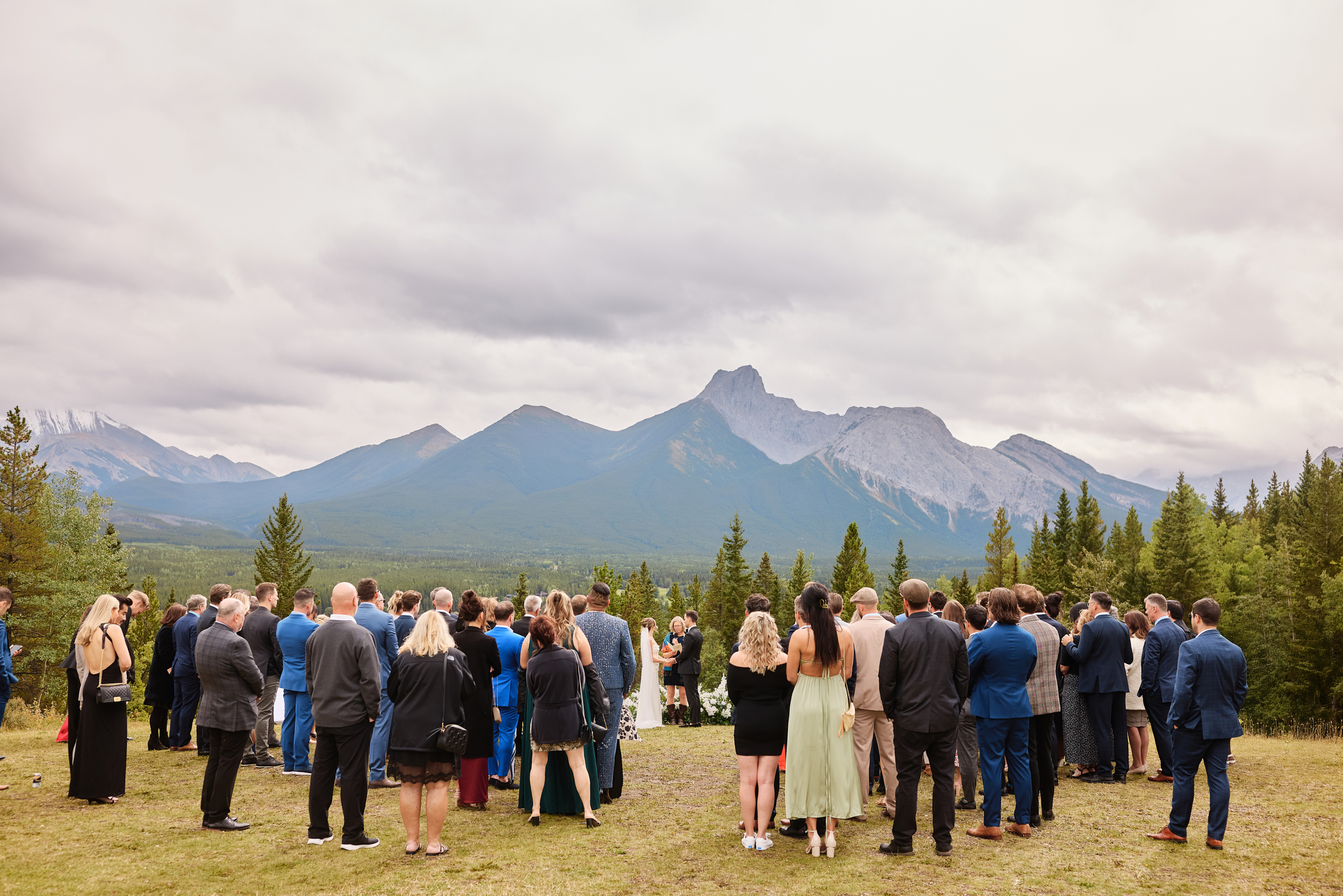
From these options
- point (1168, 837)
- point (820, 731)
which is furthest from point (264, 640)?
point (1168, 837)

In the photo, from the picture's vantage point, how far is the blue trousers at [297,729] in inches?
373

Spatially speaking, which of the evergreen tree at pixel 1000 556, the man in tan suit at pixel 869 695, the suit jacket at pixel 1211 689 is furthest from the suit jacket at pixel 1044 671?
the evergreen tree at pixel 1000 556

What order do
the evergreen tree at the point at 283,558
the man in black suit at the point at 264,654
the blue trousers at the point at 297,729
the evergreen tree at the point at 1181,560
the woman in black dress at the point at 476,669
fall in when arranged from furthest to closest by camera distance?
the evergreen tree at the point at 283,558 < the evergreen tree at the point at 1181,560 < the man in black suit at the point at 264,654 < the blue trousers at the point at 297,729 < the woman in black dress at the point at 476,669

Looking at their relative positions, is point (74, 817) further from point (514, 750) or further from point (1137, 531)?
point (1137, 531)

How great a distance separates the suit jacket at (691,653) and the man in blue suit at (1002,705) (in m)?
8.05

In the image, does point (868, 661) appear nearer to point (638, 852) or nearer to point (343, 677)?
point (638, 852)

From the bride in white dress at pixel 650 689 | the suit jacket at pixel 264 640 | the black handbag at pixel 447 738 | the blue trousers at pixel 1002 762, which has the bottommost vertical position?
the bride in white dress at pixel 650 689

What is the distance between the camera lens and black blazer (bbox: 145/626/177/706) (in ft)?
36.0

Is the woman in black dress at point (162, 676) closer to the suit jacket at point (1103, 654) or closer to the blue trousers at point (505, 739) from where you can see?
the blue trousers at point (505, 739)

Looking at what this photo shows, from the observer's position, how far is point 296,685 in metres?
9.38

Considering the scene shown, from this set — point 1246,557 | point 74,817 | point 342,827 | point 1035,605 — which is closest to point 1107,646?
point 1035,605

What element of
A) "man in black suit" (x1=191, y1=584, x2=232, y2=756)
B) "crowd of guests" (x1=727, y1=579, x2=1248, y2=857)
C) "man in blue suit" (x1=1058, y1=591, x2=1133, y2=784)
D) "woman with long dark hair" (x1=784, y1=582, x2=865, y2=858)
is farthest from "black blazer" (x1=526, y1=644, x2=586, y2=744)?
"man in blue suit" (x1=1058, y1=591, x2=1133, y2=784)

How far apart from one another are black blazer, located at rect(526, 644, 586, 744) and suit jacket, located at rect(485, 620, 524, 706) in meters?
1.14

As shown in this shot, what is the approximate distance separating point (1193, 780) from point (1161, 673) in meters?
2.87
